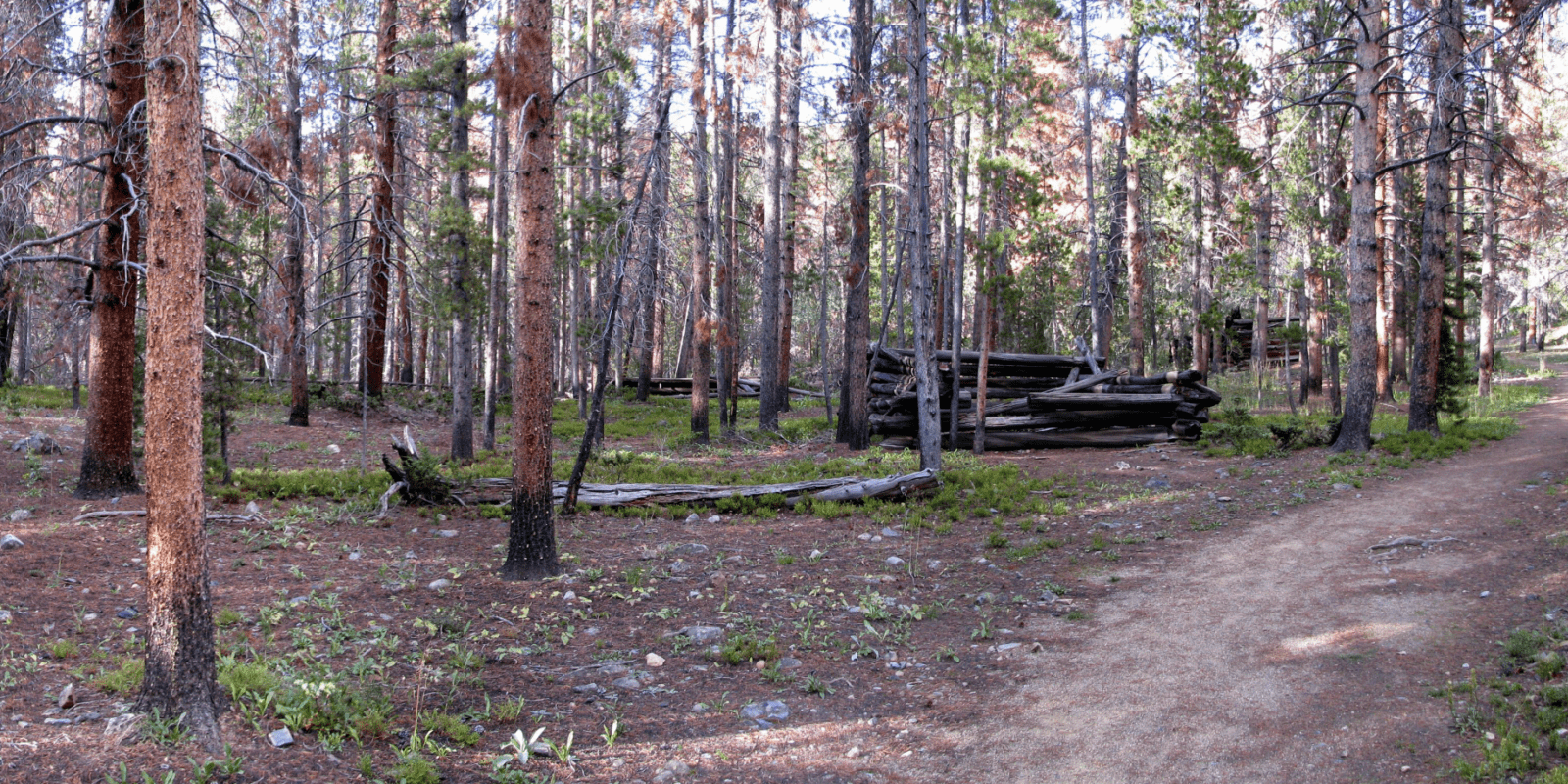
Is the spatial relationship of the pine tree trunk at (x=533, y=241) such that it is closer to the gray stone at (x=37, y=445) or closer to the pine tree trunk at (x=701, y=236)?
the pine tree trunk at (x=701, y=236)

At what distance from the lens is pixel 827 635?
270 inches

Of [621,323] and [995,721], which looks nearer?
[995,721]

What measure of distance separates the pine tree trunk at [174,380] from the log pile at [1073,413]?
12346 millimetres

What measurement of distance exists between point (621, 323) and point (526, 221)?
158 inches

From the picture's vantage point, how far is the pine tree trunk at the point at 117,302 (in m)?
9.05

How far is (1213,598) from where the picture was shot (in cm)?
734

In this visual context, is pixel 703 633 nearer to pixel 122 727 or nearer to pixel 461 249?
pixel 122 727

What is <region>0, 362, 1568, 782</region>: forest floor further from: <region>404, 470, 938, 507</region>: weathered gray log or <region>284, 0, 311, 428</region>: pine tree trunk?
<region>284, 0, 311, 428</region>: pine tree trunk

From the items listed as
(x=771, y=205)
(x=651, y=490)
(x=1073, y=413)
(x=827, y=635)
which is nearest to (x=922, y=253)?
(x=651, y=490)

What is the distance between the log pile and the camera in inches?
643

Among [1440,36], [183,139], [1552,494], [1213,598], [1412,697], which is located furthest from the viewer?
[1440,36]

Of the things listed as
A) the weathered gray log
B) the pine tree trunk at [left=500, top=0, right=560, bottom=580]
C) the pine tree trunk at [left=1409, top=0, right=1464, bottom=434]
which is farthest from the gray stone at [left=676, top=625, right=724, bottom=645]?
the pine tree trunk at [left=1409, top=0, right=1464, bottom=434]

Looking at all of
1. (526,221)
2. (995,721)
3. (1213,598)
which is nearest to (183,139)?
(526,221)

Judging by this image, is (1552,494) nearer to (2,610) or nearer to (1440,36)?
(1440,36)
